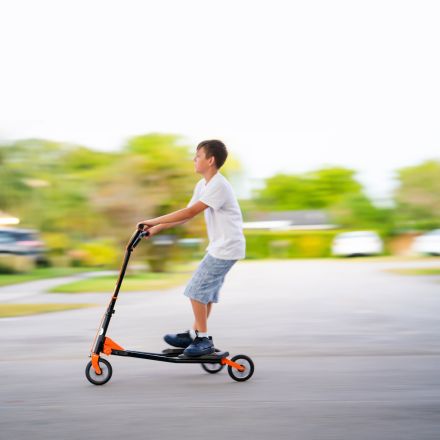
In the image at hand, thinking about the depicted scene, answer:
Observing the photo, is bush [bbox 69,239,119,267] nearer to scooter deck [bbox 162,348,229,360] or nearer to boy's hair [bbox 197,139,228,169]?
scooter deck [bbox 162,348,229,360]

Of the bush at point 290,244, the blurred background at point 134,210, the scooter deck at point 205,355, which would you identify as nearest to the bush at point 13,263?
the blurred background at point 134,210

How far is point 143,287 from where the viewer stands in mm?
16047

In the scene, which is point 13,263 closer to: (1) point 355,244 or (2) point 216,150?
(2) point 216,150

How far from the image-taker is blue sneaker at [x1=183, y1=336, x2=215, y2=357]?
5328 mm

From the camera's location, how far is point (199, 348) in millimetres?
5340

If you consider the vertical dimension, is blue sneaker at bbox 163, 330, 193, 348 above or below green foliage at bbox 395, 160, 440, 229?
below

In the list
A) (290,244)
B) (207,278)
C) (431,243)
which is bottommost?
(207,278)

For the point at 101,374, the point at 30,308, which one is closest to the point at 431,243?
the point at 30,308

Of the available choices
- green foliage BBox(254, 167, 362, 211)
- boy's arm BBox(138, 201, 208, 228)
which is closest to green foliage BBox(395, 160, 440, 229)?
boy's arm BBox(138, 201, 208, 228)

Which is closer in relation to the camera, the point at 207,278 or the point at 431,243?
the point at 207,278

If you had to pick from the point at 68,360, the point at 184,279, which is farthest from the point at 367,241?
the point at 68,360

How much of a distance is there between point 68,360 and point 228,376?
1.75m

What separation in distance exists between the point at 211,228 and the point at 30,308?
684cm

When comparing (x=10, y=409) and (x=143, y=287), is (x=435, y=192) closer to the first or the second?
(x=143, y=287)
